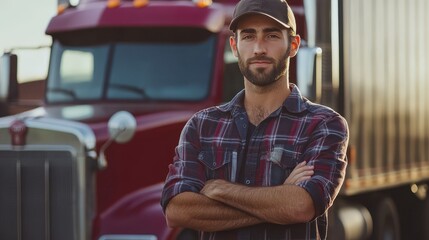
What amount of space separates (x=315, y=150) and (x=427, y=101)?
10.2m

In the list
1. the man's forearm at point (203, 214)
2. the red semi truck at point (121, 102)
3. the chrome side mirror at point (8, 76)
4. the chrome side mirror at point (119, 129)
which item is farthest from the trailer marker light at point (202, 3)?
the man's forearm at point (203, 214)

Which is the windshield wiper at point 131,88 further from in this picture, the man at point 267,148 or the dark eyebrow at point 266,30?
the dark eyebrow at point 266,30

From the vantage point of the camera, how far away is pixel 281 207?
144 inches

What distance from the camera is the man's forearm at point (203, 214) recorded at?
3.71m

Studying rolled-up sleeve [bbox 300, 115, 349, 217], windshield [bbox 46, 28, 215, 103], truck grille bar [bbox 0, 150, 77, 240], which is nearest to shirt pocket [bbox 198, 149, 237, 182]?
rolled-up sleeve [bbox 300, 115, 349, 217]

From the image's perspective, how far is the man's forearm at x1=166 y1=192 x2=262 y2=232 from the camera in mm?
3713

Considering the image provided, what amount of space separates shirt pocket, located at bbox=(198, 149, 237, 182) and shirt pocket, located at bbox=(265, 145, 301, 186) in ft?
0.35

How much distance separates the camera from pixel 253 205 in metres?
3.69

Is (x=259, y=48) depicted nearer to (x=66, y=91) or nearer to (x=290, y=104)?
(x=290, y=104)

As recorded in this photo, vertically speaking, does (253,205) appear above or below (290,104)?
below

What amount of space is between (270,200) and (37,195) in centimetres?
470

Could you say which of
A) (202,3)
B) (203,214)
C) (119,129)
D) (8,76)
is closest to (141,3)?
(202,3)

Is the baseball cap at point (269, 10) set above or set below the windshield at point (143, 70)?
above

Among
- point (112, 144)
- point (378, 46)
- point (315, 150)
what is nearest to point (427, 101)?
point (378, 46)
